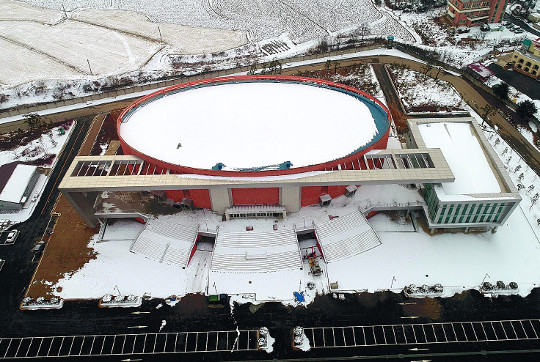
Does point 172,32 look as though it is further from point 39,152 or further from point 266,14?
point 39,152

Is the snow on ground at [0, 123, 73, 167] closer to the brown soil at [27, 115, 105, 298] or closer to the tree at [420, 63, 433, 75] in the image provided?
the brown soil at [27, 115, 105, 298]

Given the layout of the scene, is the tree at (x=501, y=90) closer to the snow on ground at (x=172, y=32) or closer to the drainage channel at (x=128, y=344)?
the snow on ground at (x=172, y=32)

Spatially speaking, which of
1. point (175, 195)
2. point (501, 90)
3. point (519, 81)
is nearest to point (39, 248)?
point (175, 195)

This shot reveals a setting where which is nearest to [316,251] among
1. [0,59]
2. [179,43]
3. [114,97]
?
[114,97]

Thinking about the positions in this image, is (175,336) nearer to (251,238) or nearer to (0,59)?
(251,238)

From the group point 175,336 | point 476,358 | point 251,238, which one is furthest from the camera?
point 251,238
